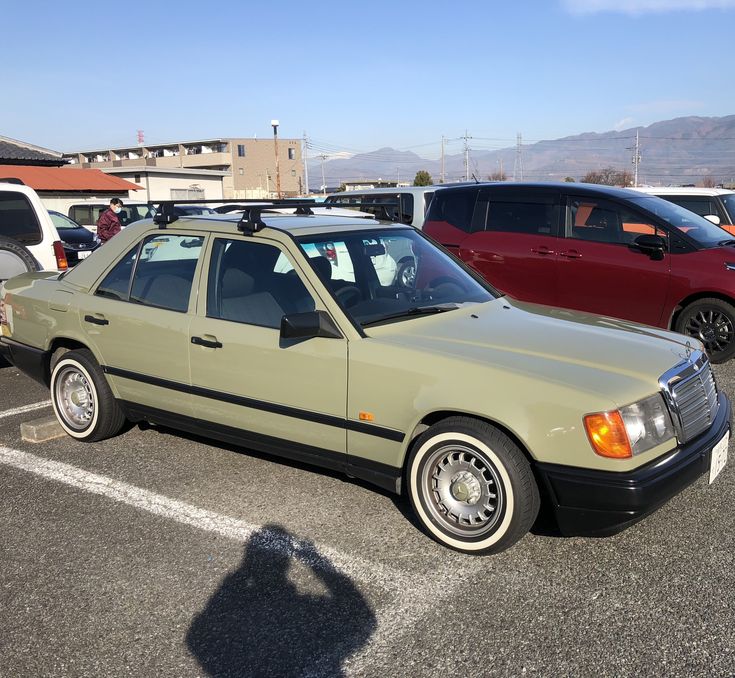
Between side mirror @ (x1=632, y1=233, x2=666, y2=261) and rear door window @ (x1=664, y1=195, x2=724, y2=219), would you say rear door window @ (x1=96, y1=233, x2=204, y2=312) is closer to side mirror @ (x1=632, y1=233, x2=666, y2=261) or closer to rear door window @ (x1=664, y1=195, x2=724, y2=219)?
side mirror @ (x1=632, y1=233, x2=666, y2=261)

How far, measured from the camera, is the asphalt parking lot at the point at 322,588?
2.65 metres

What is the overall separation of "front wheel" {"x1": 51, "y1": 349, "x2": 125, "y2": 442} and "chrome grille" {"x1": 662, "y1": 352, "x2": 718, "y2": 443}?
349 centimetres

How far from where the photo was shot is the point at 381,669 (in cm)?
259

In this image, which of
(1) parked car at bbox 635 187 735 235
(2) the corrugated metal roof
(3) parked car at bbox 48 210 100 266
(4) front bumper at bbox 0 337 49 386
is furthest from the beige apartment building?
(4) front bumper at bbox 0 337 49 386

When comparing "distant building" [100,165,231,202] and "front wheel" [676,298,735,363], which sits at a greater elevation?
"distant building" [100,165,231,202]

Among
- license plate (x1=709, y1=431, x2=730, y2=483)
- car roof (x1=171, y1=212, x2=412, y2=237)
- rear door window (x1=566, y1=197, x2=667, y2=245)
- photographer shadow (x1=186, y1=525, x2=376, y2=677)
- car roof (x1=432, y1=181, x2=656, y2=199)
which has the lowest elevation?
photographer shadow (x1=186, y1=525, x2=376, y2=677)

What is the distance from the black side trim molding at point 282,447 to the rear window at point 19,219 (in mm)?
3478

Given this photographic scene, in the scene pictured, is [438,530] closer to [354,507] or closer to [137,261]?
[354,507]

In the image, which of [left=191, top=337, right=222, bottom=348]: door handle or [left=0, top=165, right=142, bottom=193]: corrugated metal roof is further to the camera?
[left=0, top=165, right=142, bottom=193]: corrugated metal roof

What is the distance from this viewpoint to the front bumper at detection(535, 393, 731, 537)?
3.03 metres

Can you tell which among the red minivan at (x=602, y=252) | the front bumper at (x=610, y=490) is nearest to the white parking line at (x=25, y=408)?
the front bumper at (x=610, y=490)

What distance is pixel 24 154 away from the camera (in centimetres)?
2580

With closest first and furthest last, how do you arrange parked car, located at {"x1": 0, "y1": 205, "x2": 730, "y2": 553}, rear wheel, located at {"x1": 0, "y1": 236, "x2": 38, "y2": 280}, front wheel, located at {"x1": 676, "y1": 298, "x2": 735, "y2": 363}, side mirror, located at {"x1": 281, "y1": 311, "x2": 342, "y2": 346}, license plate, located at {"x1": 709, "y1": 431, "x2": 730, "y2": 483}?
parked car, located at {"x1": 0, "y1": 205, "x2": 730, "y2": 553}, license plate, located at {"x1": 709, "y1": 431, "x2": 730, "y2": 483}, side mirror, located at {"x1": 281, "y1": 311, "x2": 342, "y2": 346}, rear wheel, located at {"x1": 0, "y1": 236, "x2": 38, "y2": 280}, front wheel, located at {"x1": 676, "y1": 298, "x2": 735, "y2": 363}

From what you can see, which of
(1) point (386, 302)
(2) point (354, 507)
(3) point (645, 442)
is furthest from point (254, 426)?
(3) point (645, 442)
